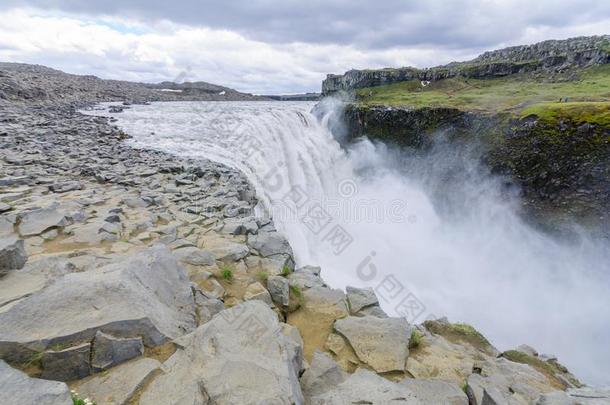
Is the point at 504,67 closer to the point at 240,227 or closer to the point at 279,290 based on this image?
the point at 240,227

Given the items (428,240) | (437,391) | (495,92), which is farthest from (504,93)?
(437,391)

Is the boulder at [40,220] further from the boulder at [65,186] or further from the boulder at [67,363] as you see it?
the boulder at [67,363]

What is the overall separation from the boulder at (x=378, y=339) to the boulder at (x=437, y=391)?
67 centimetres

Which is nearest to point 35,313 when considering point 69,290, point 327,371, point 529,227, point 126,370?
point 69,290

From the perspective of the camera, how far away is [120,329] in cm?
447

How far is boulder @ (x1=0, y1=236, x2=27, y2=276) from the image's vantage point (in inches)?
204

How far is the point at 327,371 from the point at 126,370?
275 centimetres

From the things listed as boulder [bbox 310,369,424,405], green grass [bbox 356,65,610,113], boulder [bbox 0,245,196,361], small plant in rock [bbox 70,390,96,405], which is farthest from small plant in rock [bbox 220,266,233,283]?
green grass [bbox 356,65,610,113]

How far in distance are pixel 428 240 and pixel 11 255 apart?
2594 centimetres

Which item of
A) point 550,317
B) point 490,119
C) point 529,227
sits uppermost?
point 490,119

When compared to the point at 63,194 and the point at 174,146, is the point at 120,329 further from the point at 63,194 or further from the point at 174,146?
the point at 174,146

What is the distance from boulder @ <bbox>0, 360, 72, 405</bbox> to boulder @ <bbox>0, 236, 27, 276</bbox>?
2.28m

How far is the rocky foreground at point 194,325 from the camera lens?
3939 millimetres

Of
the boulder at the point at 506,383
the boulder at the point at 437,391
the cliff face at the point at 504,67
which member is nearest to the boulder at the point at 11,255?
the boulder at the point at 437,391
